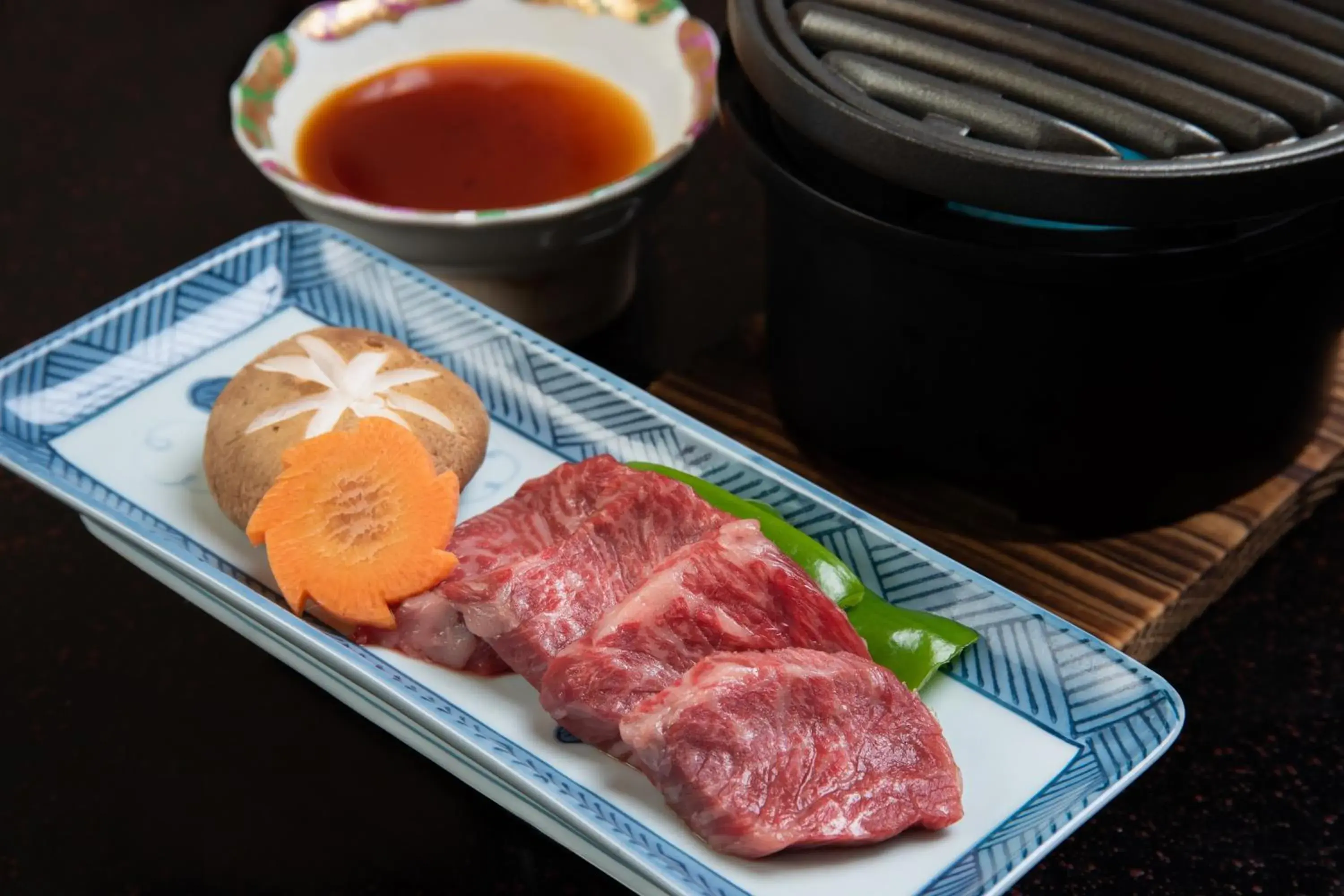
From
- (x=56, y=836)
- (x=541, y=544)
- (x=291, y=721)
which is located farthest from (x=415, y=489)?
(x=56, y=836)

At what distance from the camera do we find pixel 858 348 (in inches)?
72.2

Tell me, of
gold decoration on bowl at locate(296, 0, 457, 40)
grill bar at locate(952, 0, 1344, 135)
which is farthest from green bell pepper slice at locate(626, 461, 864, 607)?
gold decoration on bowl at locate(296, 0, 457, 40)

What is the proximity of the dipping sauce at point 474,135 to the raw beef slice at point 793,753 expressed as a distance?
3.19ft

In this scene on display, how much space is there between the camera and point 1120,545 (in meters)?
1.91

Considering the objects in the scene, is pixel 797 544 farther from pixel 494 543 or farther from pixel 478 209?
pixel 478 209

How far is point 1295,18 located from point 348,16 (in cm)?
148

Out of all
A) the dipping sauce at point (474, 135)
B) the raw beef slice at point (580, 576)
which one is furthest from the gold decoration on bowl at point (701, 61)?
the raw beef slice at point (580, 576)

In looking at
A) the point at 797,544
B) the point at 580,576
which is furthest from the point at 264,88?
the point at 797,544

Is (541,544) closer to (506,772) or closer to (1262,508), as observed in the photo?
(506,772)

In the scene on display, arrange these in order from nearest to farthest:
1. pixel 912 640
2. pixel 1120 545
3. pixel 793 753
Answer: pixel 793 753, pixel 912 640, pixel 1120 545

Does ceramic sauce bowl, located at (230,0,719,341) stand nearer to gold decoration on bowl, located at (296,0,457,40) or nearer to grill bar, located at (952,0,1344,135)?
gold decoration on bowl, located at (296,0,457,40)

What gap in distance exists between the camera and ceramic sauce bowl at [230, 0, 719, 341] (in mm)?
2094

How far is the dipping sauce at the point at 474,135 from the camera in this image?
7.34 ft

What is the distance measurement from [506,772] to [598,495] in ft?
1.36
